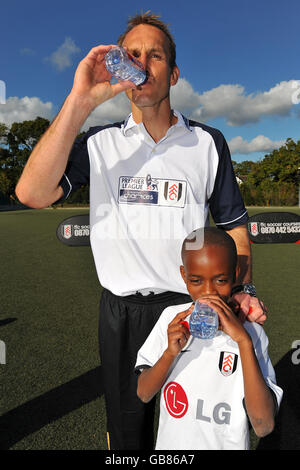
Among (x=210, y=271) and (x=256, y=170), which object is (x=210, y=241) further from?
(x=256, y=170)

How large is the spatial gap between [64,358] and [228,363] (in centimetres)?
275

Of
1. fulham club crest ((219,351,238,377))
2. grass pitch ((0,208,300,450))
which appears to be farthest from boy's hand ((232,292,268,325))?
grass pitch ((0,208,300,450))

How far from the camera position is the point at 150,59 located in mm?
1513

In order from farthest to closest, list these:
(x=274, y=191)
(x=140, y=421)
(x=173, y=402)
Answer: (x=274, y=191), (x=140, y=421), (x=173, y=402)

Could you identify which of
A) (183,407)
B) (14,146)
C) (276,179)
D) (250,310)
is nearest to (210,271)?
(250,310)

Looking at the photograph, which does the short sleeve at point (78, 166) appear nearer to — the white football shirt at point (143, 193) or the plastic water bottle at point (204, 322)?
the white football shirt at point (143, 193)

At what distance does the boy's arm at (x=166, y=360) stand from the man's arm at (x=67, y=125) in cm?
70

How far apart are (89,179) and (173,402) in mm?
1040

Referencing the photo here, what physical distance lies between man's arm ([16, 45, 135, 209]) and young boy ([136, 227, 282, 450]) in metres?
0.59

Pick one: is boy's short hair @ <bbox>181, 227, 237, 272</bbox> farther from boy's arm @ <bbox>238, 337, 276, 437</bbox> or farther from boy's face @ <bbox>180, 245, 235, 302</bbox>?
boy's arm @ <bbox>238, 337, 276, 437</bbox>

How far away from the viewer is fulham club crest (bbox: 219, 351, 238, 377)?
144 centimetres

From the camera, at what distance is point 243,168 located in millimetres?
80000

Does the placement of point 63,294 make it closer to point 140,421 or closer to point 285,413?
point 285,413
